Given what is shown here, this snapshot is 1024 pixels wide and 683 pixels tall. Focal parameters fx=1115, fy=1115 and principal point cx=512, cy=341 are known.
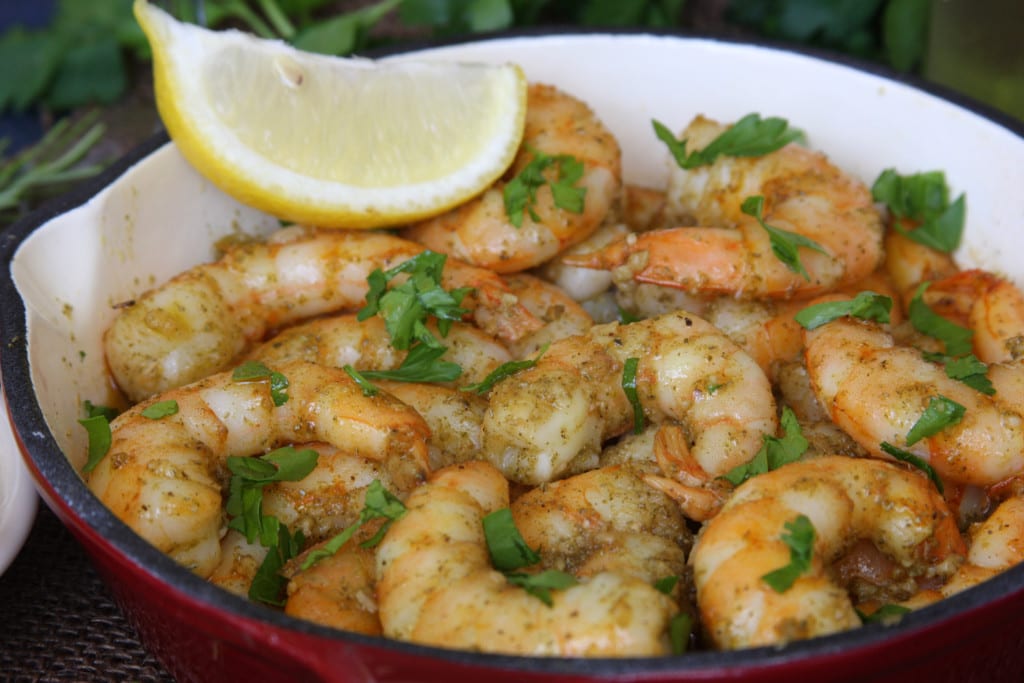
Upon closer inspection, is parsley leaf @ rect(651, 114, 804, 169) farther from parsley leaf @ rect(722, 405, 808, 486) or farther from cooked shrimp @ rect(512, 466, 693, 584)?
cooked shrimp @ rect(512, 466, 693, 584)

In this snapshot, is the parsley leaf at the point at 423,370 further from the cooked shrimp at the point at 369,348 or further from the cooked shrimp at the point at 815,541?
the cooked shrimp at the point at 815,541

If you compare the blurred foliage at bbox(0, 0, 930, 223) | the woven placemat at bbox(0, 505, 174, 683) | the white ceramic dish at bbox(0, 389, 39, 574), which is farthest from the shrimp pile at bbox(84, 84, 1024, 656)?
the blurred foliage at bbox(0, 0, 930, 223)

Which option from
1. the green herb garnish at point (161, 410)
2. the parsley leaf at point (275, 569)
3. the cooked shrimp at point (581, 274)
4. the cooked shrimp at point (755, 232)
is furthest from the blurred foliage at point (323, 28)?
the parsley leaf at point (275, 569)

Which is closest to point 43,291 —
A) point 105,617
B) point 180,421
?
point 180,421

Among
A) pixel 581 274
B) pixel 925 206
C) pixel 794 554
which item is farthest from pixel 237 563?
pixel 925 206

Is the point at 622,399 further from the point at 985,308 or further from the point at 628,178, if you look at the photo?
the point at 628,178

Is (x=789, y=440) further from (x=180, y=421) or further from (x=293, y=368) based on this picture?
(x=180, y=421)

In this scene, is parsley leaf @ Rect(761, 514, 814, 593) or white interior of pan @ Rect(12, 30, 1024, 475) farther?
white interior of pan @ Rect(12, 30, 1024, 475)
